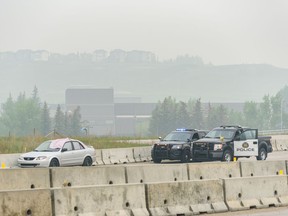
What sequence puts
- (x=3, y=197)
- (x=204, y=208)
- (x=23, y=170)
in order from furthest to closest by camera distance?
(x=23, y=170), (x=204, y=208), (x=3, y=197)

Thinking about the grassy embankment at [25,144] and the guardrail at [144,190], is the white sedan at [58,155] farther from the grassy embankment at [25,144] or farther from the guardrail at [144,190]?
the guardrail at [144,190]

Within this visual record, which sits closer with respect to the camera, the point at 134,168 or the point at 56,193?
the point at 56,193

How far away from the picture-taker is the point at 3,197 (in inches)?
538

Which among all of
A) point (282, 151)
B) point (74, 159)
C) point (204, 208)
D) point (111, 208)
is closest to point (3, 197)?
point (111, 208)

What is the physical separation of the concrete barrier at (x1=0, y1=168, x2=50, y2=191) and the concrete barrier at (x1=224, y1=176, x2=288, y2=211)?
17.4ft

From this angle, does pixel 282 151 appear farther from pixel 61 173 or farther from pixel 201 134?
pixel 61 173

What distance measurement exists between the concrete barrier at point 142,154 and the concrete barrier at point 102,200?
26264mm

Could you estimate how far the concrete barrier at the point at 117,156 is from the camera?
4006 centimetres

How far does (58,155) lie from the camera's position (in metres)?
32.6

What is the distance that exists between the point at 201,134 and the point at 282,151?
54.7ft

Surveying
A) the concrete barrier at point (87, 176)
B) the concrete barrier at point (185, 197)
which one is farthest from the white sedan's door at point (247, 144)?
the concrete barrier at point (185, 197)

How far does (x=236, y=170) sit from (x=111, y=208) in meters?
8.90

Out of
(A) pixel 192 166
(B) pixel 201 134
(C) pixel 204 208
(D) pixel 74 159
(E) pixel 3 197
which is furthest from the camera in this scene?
(B) pixel 201 134

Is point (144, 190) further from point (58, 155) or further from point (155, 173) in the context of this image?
point (58, 155)
